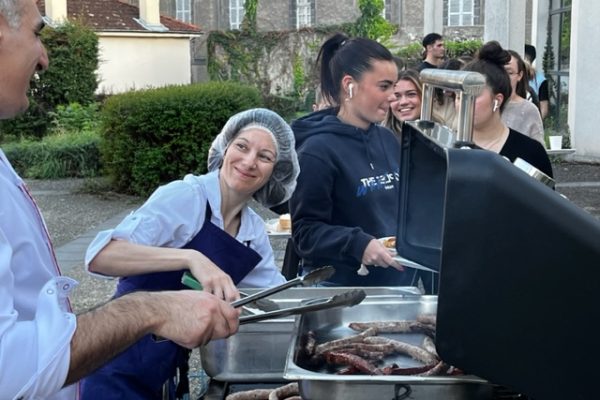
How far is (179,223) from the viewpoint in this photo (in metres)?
2.60

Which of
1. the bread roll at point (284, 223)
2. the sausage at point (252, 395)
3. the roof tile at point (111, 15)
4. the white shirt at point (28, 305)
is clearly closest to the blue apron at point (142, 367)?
the sausage at point (252, 395)

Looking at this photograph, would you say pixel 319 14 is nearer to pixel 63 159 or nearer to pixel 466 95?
pixel 63 159

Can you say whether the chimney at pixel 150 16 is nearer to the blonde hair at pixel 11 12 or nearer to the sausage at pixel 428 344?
the sausage at pixel 428 344

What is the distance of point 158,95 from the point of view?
11492 mm

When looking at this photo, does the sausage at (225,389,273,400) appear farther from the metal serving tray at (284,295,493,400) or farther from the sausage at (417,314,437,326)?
the sausage at (417,314,437,326)

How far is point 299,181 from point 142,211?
0.81m

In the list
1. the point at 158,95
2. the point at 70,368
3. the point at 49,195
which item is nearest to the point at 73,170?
the point at 49,195

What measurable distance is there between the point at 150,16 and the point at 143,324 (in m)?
28.4

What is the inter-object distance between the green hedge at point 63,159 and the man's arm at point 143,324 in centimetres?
1256

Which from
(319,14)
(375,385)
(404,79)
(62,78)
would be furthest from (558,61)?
(319,14)

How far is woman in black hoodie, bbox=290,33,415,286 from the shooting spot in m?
3.21

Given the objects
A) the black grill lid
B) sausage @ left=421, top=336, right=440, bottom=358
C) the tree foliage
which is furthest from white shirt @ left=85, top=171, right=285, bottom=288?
the tree foliage

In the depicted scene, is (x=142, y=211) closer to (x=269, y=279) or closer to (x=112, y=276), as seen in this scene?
(x=112, y=276)

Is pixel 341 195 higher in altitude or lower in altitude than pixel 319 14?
lower
